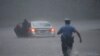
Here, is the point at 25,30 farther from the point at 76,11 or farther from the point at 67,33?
the point at 76,11

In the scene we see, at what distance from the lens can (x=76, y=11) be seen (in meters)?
83.4

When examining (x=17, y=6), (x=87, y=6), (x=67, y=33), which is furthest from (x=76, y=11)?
(x=67, y=33)

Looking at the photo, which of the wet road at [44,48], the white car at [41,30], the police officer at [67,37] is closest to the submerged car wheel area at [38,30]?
the white car at [41,30]

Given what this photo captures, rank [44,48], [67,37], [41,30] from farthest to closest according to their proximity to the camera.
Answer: [41,30] → [44,48] → [67,37]

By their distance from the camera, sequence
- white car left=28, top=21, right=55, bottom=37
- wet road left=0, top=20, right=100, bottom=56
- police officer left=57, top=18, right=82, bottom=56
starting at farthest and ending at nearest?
white car left=28, top=21, right=55, bottom=37
wet road left=0, top=20, right=100, bottom=56
police officer left=57, top=18, right=82, bottom=56

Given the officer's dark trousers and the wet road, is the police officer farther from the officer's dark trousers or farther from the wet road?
the wet road

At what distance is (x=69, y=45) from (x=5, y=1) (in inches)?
2905

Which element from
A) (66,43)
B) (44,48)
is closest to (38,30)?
(44,48)

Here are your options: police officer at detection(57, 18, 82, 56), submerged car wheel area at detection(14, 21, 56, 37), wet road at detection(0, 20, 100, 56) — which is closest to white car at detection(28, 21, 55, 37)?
submerged car wheel area at detection(14, 21, 56, 37)

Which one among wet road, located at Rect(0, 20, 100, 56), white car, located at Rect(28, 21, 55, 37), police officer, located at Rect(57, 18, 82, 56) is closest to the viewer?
police officer, located at Rect(57, 18, 82, 56)

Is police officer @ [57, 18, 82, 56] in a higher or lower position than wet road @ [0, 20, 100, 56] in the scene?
higher

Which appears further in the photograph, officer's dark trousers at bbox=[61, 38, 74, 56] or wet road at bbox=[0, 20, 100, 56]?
wet road at bbox=[0, 20, 100, 56]

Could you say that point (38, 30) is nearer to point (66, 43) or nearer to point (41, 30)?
point (41, 30)

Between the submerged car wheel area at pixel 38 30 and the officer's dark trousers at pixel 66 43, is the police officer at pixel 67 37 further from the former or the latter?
the submerged car wheel area at pixel 38 30
